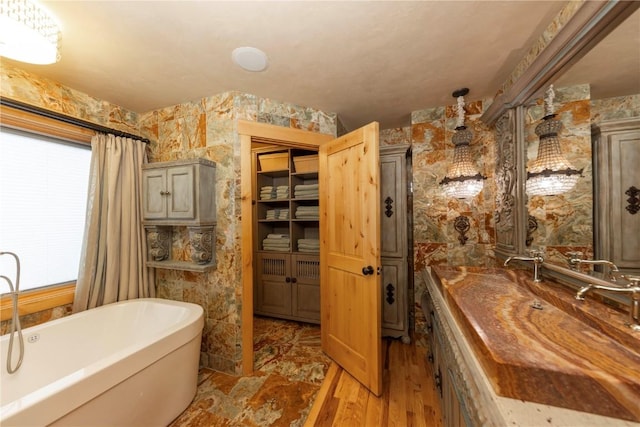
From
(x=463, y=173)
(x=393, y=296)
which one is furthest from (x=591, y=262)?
(x=393, y=296)

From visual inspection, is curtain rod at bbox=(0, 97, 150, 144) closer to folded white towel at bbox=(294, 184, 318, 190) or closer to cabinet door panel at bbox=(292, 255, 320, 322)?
folded white towel at bbox=(294, 184, 318, 190)

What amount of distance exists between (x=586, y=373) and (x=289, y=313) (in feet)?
8.62

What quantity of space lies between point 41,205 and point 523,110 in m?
3.34

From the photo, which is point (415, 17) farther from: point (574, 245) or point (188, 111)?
point (188, 111)

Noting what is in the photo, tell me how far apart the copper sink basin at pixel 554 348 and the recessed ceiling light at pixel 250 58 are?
5.64 feet

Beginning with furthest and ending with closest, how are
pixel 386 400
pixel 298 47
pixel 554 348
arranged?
pixel 386 400, pixel 298 47, pixel 554 348

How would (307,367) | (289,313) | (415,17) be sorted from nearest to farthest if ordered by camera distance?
(415,17), (307,367), (289,313)

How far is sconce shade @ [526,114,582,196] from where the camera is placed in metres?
1.08

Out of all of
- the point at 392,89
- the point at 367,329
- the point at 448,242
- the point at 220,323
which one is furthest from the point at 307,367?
the point at 392,89

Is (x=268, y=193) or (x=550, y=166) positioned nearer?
(x=550, y=166)

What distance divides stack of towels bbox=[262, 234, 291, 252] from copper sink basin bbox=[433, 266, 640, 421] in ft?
6.79

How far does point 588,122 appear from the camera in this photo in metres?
0.96

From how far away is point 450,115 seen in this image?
2.13m

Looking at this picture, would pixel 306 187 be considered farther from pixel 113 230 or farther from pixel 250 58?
pixel 113 230
